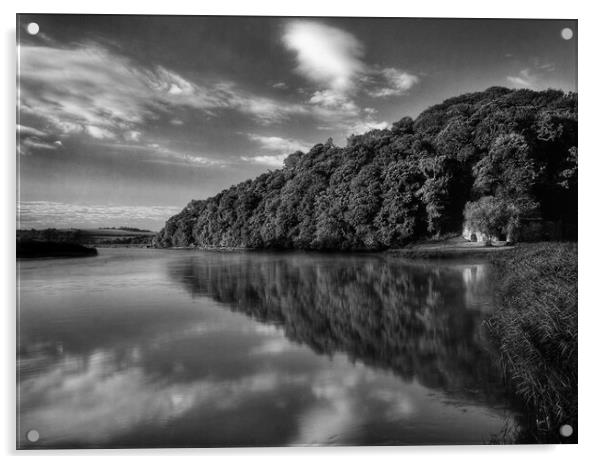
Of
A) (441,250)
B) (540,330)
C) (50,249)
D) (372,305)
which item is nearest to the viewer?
(540,330)

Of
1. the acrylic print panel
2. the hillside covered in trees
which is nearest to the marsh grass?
the acrylic print panel

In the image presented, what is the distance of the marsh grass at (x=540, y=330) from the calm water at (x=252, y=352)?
15 centimetres

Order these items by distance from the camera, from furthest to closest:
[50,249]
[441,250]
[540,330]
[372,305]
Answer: [372,305] < [441,250] < [50,249] < [540,330]

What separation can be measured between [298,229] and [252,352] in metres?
1.35

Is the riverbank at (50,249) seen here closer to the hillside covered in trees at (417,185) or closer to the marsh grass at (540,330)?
the hillside covered in trees at (417,185)

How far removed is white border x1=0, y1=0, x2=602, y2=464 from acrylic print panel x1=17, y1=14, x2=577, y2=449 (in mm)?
80

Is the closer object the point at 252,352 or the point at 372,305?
the point at 252,352

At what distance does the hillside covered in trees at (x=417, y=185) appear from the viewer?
3.40 meters

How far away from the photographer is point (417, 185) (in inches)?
150

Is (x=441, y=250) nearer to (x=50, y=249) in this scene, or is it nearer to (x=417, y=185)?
(x=417, y=185)

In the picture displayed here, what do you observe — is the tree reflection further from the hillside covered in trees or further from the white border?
the white border

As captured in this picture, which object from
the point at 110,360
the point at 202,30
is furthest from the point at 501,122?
the point at 110,360
